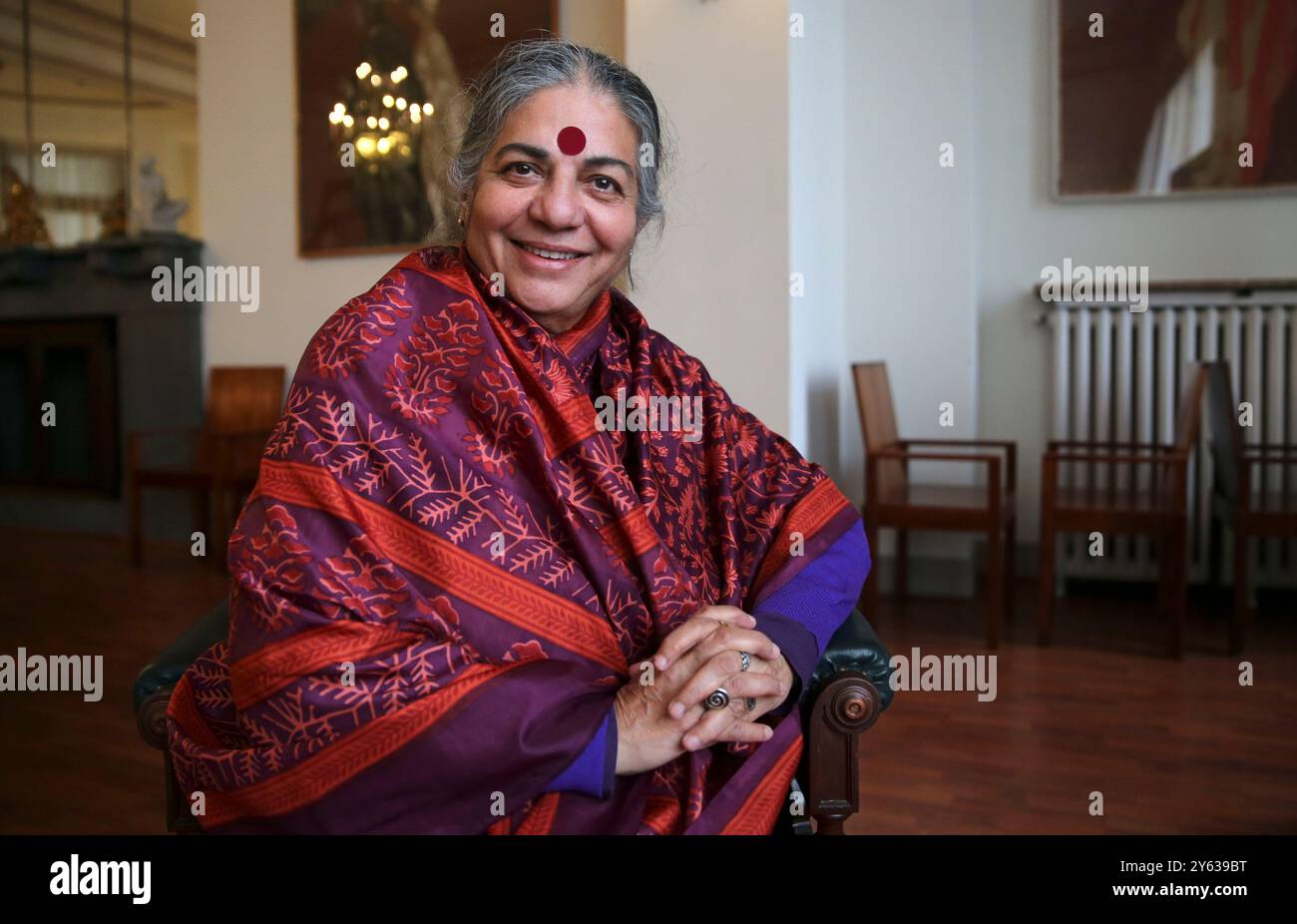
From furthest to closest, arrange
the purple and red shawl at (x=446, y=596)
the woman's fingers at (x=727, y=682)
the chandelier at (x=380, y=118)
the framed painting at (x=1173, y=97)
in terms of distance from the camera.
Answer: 1. the chandelier at (x=380, y=118)
2. the framed painting at (x=1173, y=97)
3. the woman's fingers at (x=727, y=682)
4. the purple and red shawl at (x=446, y=596)

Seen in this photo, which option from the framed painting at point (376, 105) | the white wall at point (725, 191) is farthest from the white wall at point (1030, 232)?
the framed painting at point (376, 105)

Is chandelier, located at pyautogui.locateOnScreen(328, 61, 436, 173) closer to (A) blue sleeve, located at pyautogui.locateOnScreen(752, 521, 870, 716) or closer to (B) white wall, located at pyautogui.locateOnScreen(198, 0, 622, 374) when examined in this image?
(B) white wall, located at pyautogui.locateOnScreen(198, 0, 622, 374)

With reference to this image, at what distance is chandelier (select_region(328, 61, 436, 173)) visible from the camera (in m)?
4.88

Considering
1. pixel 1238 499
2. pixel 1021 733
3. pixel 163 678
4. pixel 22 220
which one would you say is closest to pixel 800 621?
pixel 163 678

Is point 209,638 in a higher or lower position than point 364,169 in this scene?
lower

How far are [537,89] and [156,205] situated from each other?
4.99 m

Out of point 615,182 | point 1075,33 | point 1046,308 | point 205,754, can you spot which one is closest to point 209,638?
point 205,754

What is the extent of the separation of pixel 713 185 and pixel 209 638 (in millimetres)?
2589

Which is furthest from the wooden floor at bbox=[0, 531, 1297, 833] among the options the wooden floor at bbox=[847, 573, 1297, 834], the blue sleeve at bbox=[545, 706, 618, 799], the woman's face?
the woman's face

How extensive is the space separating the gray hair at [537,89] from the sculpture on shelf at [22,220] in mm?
5995

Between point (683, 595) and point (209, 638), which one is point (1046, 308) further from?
point (209, 638)

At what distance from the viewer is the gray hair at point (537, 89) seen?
1.42 metres

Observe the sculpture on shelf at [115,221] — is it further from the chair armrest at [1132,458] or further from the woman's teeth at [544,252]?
the woman's teeth at [544,252]
